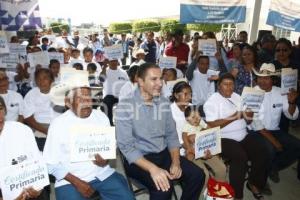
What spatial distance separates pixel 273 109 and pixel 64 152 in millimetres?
2798

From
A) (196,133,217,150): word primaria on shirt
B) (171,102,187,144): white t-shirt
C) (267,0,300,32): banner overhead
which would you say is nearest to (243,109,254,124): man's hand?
(196,133,217,150): word primaria on shirt

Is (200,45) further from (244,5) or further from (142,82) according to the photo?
(142,82)

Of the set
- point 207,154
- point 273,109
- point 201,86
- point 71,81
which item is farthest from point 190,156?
point 201,86

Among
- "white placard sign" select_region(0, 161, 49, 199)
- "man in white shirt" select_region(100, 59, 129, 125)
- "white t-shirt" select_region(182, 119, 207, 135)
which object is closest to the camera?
"white placard sign" select_region(0, 161, 49, 199)

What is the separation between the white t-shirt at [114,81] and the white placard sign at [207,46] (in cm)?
171

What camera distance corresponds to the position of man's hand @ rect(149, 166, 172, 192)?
111 inches

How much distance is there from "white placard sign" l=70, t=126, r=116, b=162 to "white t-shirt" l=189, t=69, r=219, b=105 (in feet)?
9.20

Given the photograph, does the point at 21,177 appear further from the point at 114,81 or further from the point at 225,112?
the point at 114,81

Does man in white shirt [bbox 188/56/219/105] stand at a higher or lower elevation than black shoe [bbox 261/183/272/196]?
higher

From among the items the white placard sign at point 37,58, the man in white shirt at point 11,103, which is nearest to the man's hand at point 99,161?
the man in white shirt at point 11,103

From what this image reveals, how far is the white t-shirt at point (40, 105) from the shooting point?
13.8 feet

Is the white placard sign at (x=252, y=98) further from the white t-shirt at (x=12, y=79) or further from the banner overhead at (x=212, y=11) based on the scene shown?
the white t-shirt at (x=12, y=79)

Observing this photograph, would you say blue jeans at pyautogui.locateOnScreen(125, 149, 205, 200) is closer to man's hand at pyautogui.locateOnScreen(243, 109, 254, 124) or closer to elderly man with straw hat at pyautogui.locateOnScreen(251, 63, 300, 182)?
man's hand at pyautogui.locateOnScreen(243, 109, 254, 124)

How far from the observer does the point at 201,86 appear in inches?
215
